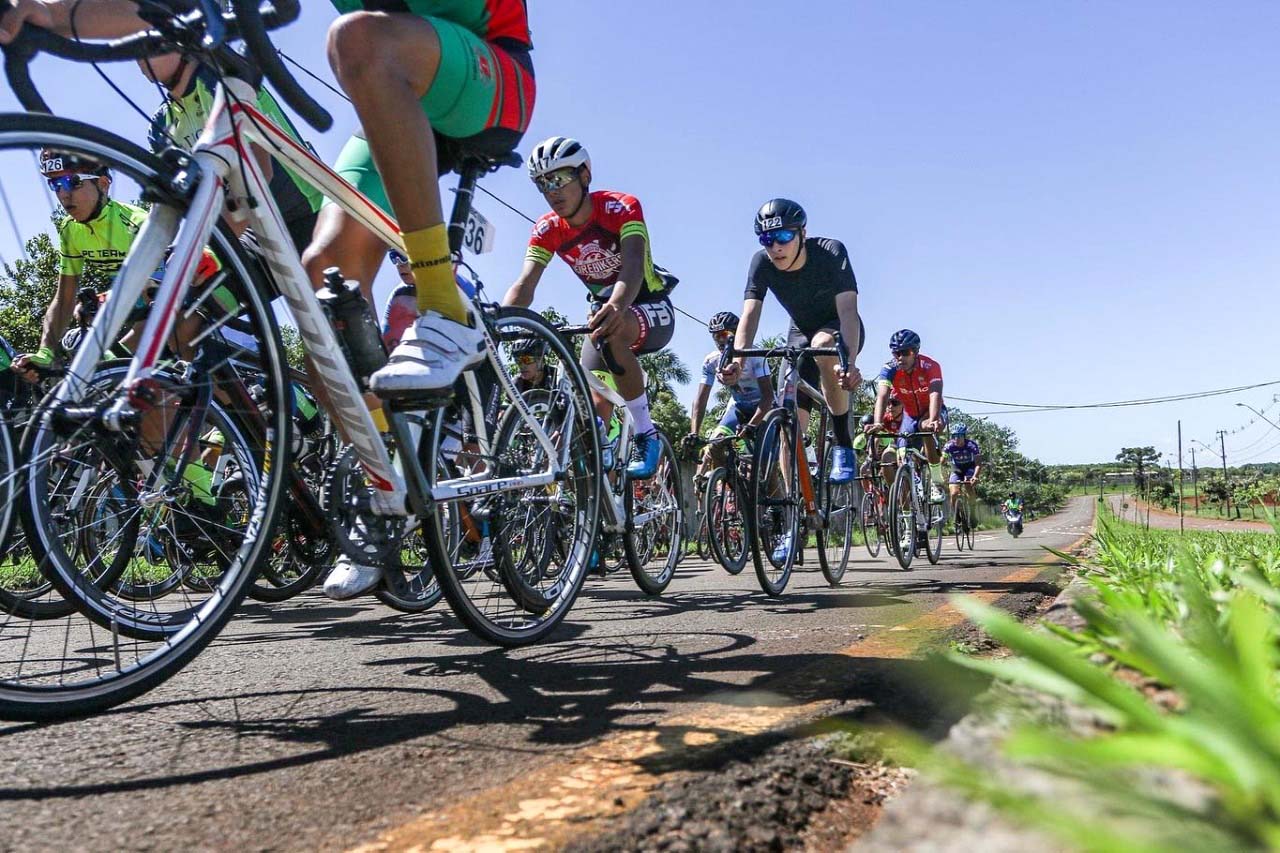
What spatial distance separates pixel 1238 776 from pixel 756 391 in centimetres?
746

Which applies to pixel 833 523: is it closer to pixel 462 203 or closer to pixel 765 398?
pixel 765 398

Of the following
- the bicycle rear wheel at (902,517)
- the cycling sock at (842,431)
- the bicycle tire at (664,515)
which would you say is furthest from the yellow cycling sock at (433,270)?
the bicycle rear wheel at (902,517)

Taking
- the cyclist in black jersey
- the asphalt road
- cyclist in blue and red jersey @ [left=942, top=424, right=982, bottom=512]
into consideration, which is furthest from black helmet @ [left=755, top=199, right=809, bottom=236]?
cyclist in blue and red jersey @ [left=942, top=424, right=982, bottom=512]

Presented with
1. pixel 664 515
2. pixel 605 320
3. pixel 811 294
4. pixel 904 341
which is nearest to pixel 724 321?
pixel 904 341

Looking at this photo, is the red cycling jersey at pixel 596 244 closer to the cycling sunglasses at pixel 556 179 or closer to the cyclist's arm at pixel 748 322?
the cycling sunglasses at pixel 556 179

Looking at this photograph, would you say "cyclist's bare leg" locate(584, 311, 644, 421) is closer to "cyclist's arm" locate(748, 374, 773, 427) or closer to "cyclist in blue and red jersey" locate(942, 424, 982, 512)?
"cyclist's arm" locate(748, 374, 773, 427)

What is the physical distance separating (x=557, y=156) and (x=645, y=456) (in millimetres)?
1659

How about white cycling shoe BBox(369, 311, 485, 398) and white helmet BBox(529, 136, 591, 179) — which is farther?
white helmet BBox(529, 136, 591, 179)

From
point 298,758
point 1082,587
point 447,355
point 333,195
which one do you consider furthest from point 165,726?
point 1082,587

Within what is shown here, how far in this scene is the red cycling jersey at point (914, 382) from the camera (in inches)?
376

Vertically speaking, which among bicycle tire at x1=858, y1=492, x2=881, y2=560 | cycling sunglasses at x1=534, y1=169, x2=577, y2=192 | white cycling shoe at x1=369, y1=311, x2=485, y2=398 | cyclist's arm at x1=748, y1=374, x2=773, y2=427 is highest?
cycling sunglasses at x1=534, y1=169, x2=577, y2=192

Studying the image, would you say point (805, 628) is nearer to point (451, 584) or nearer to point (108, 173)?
point (451, 584)

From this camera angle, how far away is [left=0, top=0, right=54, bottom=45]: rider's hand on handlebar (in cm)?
196

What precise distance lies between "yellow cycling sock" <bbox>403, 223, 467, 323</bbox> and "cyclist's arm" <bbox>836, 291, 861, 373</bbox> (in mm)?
3861
